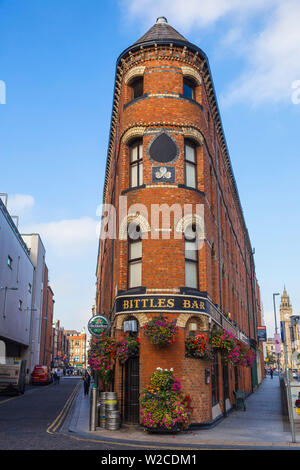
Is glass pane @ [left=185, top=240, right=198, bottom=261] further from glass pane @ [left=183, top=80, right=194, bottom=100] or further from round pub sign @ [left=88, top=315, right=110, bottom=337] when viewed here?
glass pane @ [left=183, top=80, right=194, bottom=100]

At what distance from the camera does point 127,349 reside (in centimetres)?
1530

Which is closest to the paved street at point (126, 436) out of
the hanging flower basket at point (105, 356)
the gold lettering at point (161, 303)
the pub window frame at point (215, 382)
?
the pub window frame at point (215, 382)

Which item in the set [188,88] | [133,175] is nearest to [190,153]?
[133,175]

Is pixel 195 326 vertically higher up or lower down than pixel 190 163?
lower down

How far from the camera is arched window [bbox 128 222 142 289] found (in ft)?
54.9

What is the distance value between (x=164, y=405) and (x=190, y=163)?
9.88 meters

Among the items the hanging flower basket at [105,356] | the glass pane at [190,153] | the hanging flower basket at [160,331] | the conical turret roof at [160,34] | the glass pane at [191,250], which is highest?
the conical turret roof at [160,34]

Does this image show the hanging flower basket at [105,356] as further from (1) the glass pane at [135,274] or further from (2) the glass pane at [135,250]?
(2) the glass pane at [135,250]

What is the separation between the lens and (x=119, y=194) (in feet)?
61.3

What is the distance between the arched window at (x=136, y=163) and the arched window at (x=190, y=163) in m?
1.90

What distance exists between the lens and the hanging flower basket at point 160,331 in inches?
570

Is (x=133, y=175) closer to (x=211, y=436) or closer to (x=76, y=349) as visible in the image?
(x=211, y=436)
